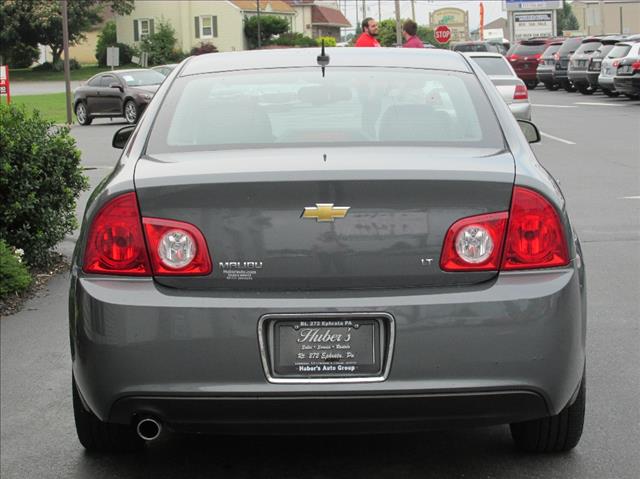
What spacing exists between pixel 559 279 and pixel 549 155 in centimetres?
1403

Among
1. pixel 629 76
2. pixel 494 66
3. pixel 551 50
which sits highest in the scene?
pixel 551 50

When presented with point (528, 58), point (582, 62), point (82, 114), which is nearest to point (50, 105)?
point (82, 114)

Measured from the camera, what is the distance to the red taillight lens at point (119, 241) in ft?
12.7

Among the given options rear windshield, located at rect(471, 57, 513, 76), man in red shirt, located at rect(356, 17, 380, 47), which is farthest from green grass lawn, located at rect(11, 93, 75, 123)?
man in red shirt, located at rect(356, 17, 380, 47)

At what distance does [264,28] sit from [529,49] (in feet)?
141

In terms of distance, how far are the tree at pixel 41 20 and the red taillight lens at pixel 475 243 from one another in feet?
241

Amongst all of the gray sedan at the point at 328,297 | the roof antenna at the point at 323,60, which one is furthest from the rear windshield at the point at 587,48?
the gray sedan at the point at 328,297

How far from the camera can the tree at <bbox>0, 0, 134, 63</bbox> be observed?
75.7 metres

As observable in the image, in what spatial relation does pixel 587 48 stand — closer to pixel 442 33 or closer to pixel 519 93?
pixel 442 33

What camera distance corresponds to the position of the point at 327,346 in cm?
378

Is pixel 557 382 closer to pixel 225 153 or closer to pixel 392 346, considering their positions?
pixel 392 346

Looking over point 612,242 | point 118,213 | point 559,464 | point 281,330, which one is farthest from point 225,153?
point 612,242

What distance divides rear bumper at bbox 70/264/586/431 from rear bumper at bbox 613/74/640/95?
89.4ft

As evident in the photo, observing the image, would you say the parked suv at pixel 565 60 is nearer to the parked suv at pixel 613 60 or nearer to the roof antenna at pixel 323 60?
the parked suv at pixel 613 60
